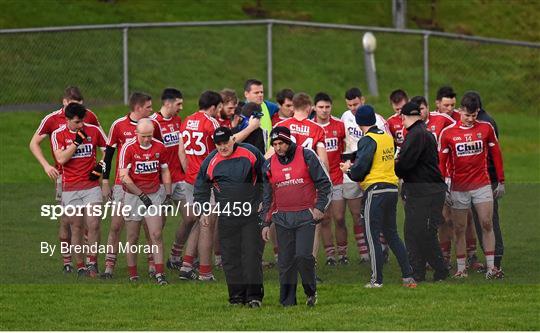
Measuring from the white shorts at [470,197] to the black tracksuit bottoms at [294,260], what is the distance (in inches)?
107

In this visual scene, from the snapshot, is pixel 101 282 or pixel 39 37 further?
pixel 39 37

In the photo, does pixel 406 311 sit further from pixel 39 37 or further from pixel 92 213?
pixel 39 37

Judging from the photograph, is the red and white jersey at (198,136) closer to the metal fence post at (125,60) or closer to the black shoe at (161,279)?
the black shoe at (161,279)

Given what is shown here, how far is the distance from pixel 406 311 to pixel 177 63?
18553 millimetres

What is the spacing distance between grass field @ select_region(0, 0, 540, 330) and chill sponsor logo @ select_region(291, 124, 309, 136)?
74.4 inches

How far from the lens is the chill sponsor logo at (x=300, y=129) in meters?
17.7

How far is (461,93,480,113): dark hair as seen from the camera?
17.2 m

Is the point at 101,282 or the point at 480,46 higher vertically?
the point at 480,46

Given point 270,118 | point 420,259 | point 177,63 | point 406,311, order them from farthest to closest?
1. point 177,63
2. point 270,118
3. point 420,259
4. point 406,311

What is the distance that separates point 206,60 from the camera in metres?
33.5

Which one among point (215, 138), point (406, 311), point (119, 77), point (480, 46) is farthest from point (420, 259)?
point (480, 46)

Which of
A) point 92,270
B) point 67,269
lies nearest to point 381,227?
point 92,270

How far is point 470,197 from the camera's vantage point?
17734 millimetres

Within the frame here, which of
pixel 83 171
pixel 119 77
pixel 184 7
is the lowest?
pixel 83 171
